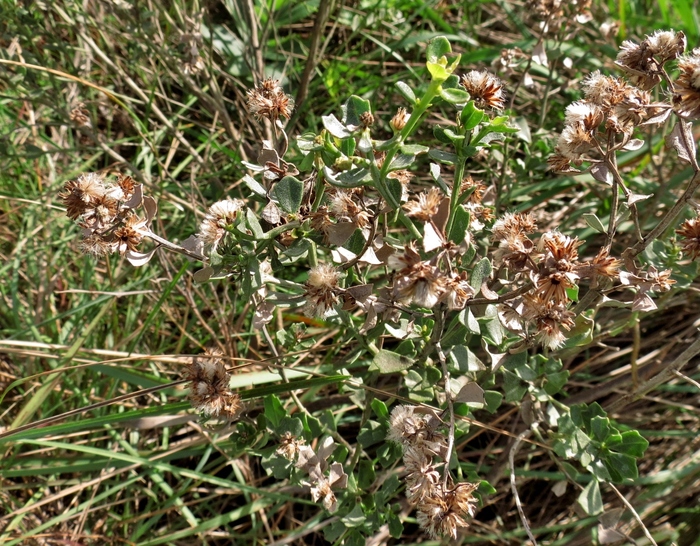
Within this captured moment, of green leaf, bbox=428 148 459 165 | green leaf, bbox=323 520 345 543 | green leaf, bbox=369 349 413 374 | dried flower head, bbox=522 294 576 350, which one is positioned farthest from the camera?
green leaf, bbox=323 520 345 543

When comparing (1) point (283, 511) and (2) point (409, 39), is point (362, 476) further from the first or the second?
(2) point (409, 39)

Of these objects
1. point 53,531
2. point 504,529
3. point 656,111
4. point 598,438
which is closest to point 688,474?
point 504,529

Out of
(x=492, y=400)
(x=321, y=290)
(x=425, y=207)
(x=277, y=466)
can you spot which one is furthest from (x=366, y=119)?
(x=277, y=466)

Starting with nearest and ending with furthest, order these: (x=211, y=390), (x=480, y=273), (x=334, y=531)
→ (x=480, y=273) → (x=211, y=390) → (x=334, y=531)

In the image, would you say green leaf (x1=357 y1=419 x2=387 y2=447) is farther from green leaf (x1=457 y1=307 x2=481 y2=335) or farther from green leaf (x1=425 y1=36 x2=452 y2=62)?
green leaf (x1=425 y1=36 x2=452 y2=62)

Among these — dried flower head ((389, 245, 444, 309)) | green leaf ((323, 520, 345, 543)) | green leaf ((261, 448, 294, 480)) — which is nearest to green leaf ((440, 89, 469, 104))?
dried flower head ((389, 245, 444, 309))

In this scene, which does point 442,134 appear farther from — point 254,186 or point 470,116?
point 254,186
